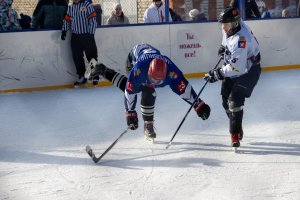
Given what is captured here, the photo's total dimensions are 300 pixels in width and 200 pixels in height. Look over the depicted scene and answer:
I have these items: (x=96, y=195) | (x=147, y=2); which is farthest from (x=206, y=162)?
(x=147, y=2)

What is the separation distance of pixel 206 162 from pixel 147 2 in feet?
15.1

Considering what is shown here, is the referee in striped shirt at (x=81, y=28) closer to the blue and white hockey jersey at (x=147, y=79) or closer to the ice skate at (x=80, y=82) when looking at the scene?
the ice skate at (x=80, y=82)

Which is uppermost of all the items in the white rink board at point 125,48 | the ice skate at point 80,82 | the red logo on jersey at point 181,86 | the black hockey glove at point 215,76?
the black hockey glove at point 215,76

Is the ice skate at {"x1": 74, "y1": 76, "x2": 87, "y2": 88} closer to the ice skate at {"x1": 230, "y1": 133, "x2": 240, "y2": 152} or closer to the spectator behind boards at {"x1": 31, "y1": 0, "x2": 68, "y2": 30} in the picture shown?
the spectator behind boards at {"x1": 31, "y1": 0, "x2": 68, "y2": 30}

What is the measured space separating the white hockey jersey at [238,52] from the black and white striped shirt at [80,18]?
351cm

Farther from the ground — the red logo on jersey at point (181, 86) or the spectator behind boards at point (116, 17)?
the red logo on jersey at point (181, 86)

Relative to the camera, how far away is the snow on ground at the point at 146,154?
361cm

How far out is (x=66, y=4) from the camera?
775 centimetres

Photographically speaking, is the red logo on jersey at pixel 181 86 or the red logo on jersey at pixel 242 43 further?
the red logo on jersey at pixel 181 86

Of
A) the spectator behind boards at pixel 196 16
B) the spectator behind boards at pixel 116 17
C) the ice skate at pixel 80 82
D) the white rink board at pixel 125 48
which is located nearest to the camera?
the white rink board at pixel 125 48

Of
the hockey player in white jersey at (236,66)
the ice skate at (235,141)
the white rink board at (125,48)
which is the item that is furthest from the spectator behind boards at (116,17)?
the ice skate at (235,141)

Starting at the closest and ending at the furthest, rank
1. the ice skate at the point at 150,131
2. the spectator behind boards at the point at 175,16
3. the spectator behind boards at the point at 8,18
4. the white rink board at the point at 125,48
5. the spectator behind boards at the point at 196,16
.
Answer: the ice skate at the point at 150,131 < the spectator behind boards at the point at 8,18 < the white rink board at the point at 125,48 < the spectator behind boards at the point at 175,16 < the spectator behind boards at the point at 196,16

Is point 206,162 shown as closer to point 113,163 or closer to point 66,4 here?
point 113,163

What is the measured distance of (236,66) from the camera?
14.0ft
